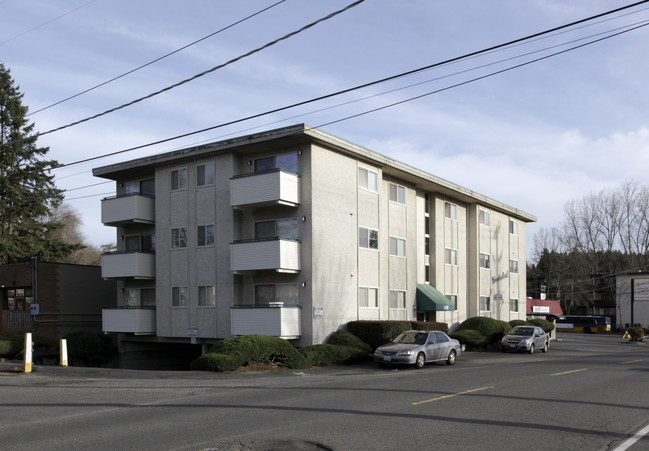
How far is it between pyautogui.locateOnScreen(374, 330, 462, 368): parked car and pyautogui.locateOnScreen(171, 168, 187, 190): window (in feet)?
42.0

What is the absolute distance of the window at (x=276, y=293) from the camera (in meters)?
27.2

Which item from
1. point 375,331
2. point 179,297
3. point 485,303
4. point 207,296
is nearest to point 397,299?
point 375,331

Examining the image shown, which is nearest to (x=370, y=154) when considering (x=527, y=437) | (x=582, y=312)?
(x=527, y=437)

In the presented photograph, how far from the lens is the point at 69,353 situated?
29.9m

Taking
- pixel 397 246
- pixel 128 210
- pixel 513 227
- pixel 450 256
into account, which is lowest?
pixel 450 256

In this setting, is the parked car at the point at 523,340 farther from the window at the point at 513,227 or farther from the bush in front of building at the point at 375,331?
the window at the point at 513,227

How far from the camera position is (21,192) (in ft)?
150

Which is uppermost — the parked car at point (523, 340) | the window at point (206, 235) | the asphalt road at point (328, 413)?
the window at point (206, 235)

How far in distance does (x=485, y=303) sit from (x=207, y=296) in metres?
21.5

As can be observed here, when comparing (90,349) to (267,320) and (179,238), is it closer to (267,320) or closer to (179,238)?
(179,238)

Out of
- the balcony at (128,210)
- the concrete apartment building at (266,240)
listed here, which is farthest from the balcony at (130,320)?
the balcony at (128,210)

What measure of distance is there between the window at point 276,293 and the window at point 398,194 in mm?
8552

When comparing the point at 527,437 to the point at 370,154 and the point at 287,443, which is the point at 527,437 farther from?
the point at 370,154

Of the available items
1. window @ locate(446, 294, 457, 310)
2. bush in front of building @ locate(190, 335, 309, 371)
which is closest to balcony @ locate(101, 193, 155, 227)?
bush in front of building @ locate(190, 335, 309, 371)
